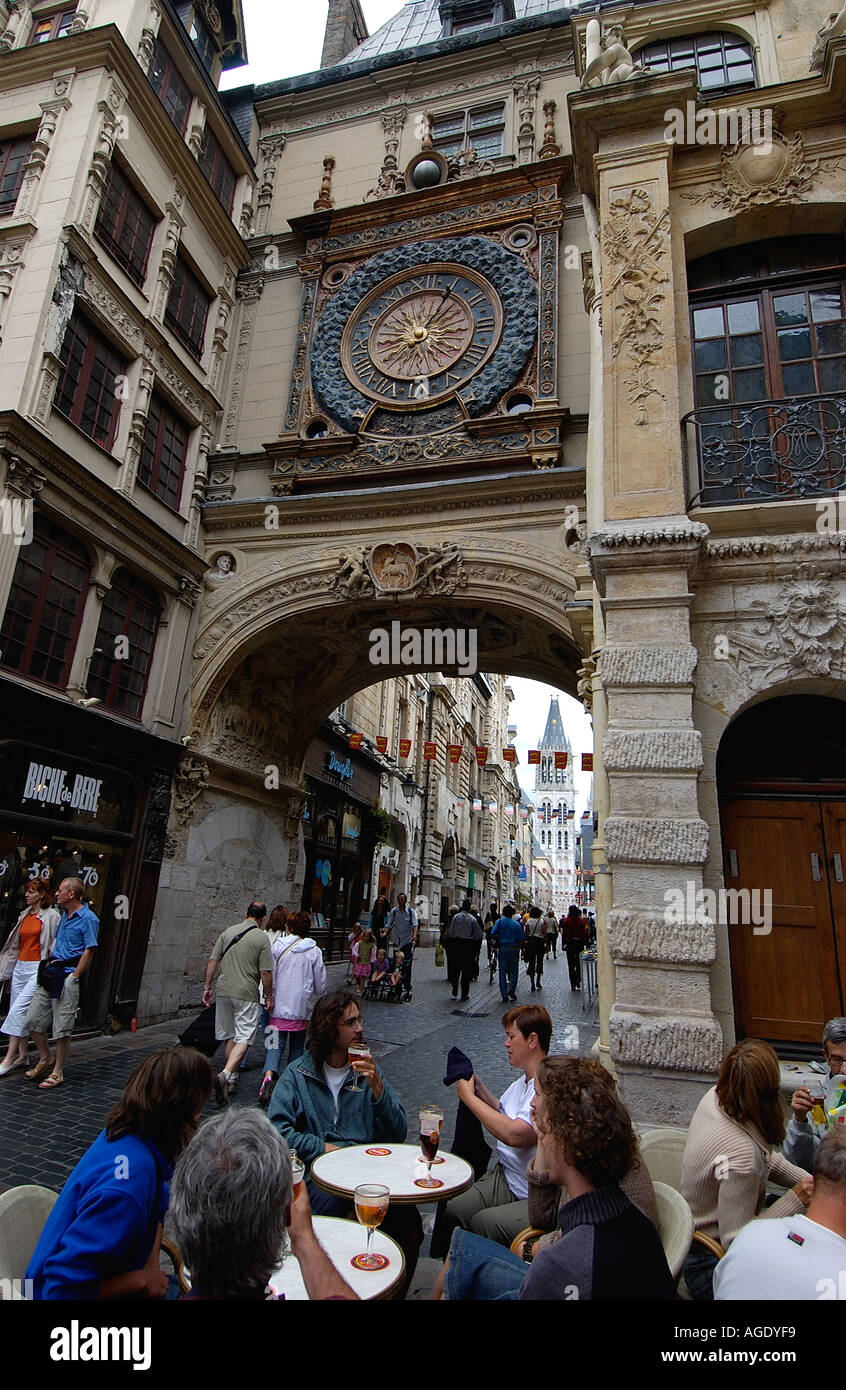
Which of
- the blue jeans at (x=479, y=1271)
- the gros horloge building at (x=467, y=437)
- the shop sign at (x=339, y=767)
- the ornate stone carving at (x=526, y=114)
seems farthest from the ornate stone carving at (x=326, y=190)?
the blue jeans at (x=479, y=1271)

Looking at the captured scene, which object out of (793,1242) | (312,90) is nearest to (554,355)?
(312,90)

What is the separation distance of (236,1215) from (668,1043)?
3.64m

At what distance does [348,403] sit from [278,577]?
337cm

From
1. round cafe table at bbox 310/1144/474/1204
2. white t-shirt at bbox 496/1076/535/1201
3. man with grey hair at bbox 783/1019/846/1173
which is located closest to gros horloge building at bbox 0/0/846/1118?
man with grey hair at bbox 783/1019/846/1173

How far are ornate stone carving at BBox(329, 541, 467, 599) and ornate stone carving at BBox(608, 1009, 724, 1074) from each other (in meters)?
7.19

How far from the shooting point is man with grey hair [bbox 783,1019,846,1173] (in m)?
3.28

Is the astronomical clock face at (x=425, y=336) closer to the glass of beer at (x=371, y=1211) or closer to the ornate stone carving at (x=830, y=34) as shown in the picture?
the ornate stone carving at (x=830, y=34)

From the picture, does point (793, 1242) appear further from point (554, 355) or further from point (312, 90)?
point (312, 90)

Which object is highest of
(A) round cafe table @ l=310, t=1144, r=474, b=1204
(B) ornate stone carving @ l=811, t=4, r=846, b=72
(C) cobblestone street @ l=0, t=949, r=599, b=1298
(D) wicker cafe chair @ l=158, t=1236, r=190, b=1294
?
(B) ornate stone carving @ l=811, t=4, r=846, b=72

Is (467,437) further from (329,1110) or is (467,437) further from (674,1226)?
(674,1226)

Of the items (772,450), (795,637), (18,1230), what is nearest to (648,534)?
(795,637)

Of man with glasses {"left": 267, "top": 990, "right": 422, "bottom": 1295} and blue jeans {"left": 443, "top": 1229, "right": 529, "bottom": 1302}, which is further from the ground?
man with glasses {"left": 267, "top": 990, "right": 422, "bottom": 1295}

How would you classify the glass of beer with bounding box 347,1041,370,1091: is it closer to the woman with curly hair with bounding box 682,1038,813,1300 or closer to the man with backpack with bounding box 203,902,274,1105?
the woman with curly hair with bounding box 682,1038,813,1300

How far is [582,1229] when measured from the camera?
1822mm
